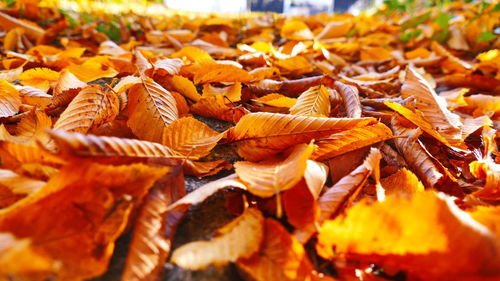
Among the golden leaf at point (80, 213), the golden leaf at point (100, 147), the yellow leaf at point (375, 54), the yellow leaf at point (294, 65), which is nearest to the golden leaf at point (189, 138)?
the golden leaf at point (100, 147)

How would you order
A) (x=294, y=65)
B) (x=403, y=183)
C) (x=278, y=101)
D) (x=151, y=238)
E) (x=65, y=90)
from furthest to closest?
(x=294, y=65) < (x=278, y=101) < (x=65, y=90) < (x=403, y=183) < (x=151, y=238)

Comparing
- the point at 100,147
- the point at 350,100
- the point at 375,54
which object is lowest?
the point at 375,54

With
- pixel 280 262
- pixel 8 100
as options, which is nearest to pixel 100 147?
pixel 280 262

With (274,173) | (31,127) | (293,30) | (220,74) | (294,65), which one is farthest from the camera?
(293,30)

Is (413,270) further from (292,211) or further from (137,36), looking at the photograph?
(137,36)

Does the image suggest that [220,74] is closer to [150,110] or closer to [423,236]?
[150,110]

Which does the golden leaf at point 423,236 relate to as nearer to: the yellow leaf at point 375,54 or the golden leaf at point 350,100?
the golden leaf at point 350,100

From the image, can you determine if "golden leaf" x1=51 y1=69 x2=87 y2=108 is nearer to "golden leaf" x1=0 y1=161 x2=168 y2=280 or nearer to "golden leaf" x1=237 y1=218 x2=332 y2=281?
"golden leaf" x1=0 y1=161 x2=168 y2=280
